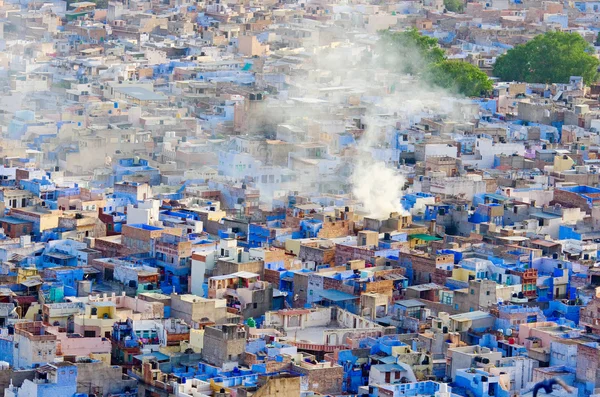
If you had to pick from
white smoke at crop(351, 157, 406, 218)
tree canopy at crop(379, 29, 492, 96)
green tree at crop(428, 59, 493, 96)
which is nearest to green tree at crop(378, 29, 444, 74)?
tree canopy at crop(379, 29, 492, 96)

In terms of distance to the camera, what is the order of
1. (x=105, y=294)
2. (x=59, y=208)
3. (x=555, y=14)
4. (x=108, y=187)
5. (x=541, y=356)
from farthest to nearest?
(x=555, y=14) → (x=108, y=187) → (x=59, y=208) → (x=105, y=294) → (x=541, y=356)

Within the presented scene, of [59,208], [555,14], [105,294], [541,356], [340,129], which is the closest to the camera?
[541,356]

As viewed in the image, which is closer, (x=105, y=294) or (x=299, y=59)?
(x=105, y=294)

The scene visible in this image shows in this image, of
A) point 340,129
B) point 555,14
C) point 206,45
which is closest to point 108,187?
point 340,129

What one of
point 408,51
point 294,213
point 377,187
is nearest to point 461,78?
point 408,51

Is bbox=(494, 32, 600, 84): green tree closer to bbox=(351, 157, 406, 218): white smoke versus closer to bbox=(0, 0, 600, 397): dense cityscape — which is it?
bbox=(0, 0, 600, 397): dense cityscape

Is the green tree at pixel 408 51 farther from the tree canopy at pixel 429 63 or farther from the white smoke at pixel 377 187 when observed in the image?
the white smoke at pixel 377 187

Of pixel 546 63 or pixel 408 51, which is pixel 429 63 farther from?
pixel 546 63

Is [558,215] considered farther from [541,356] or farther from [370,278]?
[541,356]
